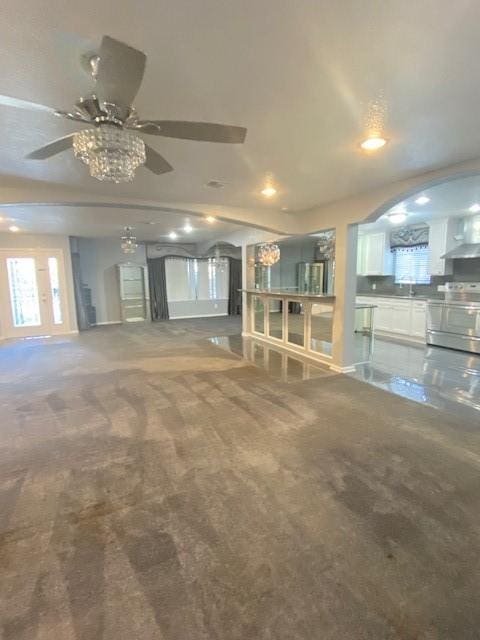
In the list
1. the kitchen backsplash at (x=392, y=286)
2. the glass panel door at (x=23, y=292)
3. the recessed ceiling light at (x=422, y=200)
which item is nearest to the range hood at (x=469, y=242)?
the kitchen backsplash at (x=392, y=286)

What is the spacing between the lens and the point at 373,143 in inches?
102

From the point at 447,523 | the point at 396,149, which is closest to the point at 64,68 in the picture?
the point at 396,149

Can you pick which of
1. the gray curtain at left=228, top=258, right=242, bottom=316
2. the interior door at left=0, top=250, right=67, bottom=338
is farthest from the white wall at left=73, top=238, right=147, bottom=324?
the gray curtain at left=228, top=258, right=242, bottom=316

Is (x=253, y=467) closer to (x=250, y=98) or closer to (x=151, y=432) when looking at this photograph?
(x=151, y=432)

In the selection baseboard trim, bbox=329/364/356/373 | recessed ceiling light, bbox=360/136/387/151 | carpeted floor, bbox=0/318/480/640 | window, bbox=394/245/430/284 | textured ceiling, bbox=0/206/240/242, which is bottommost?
carpeted floor, bbox=0/318/480/640

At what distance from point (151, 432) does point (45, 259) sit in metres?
6.73

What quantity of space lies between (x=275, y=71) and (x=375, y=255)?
6.97m

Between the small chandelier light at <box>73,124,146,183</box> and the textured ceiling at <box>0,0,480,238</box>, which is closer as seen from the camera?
the textured ceiling at <box>0,0,480,238</box>

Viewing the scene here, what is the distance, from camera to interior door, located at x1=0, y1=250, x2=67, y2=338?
7.59 metres

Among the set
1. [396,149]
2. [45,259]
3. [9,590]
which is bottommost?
[9,590]

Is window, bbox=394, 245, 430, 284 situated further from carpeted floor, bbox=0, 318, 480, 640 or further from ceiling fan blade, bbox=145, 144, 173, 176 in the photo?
ceiling fan blade, bbox=145, 144, 173, 176

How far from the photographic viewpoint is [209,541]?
5.89ft

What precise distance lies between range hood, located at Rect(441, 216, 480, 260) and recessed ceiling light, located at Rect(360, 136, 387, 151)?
4486 mm

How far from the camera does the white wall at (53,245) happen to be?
24.6ft
